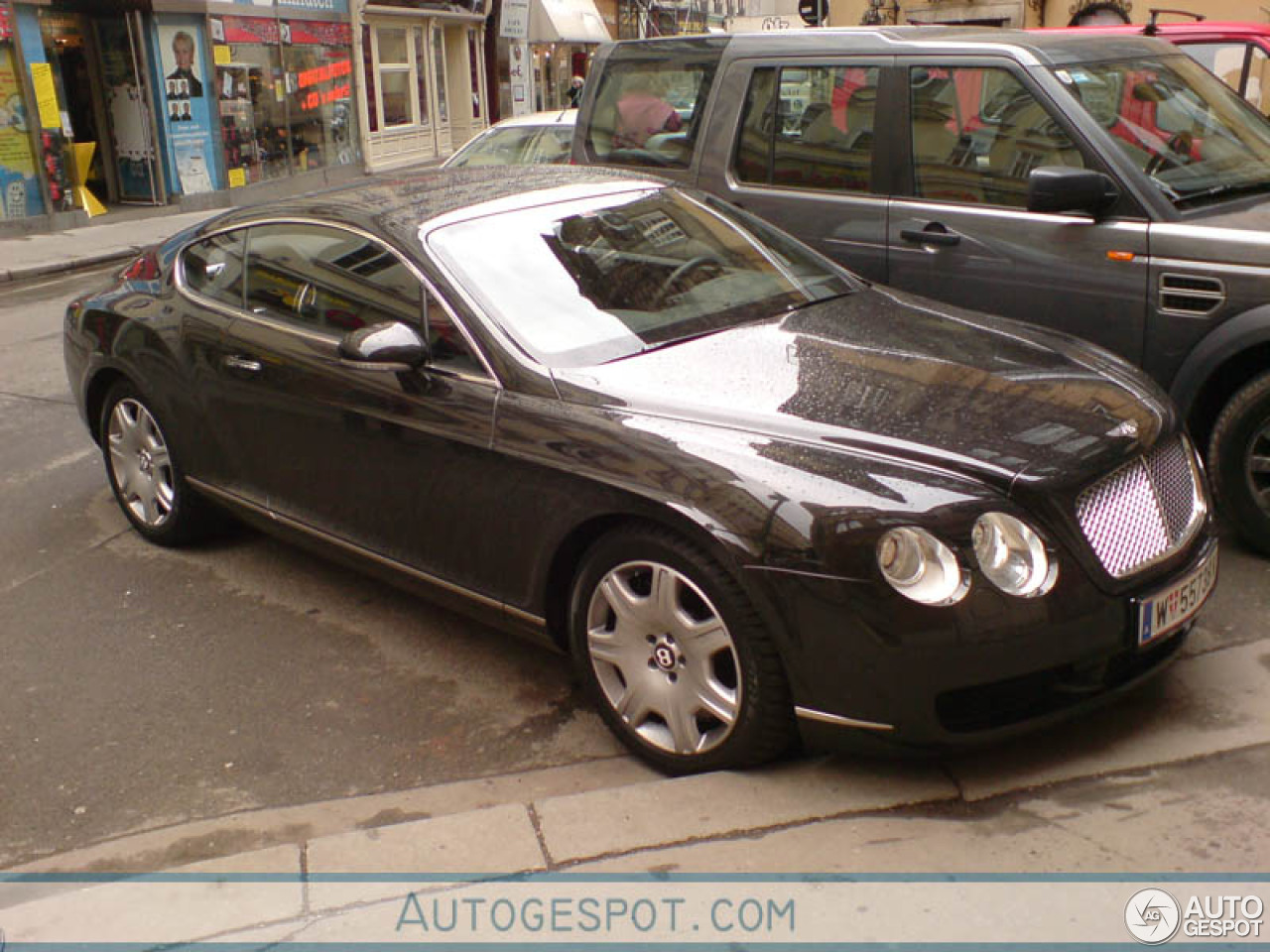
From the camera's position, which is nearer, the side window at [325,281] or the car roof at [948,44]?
the side window at [325,281]

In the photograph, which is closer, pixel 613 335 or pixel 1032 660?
pixel 1032 660

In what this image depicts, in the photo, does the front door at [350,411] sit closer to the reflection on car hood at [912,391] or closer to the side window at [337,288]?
the side window at [337,288]

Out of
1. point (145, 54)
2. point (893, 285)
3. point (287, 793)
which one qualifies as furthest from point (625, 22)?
point (287, 793)

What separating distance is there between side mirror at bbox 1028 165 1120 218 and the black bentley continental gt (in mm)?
632

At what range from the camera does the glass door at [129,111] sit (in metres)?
18.0

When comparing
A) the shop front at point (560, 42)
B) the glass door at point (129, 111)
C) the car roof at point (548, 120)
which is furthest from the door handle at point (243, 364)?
the shop front at point (560, 42)

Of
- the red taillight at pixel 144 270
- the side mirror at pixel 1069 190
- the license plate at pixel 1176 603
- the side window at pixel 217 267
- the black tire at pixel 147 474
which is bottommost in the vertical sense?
the black tire at pixel 147 474

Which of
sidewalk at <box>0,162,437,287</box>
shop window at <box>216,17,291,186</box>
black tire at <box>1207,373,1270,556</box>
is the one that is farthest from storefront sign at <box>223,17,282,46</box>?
black tire at <box>1207,373,1270,556</box>

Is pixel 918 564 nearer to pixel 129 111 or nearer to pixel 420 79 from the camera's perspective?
pixel 129 111

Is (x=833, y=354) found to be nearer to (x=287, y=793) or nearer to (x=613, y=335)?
(x=613, y=335)

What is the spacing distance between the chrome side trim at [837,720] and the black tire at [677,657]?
0.06 m

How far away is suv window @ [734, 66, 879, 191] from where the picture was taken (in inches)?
223

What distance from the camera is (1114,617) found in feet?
10.9

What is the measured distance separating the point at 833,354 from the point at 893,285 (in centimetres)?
176
